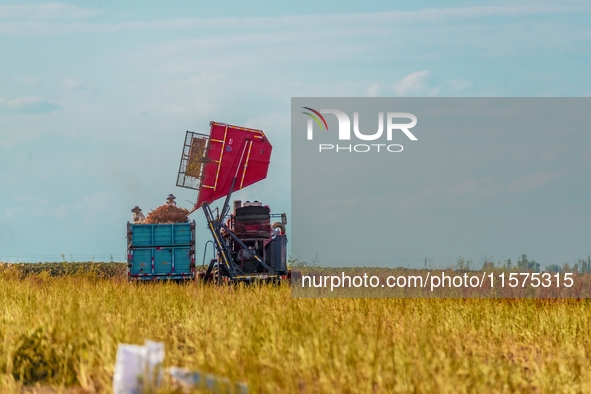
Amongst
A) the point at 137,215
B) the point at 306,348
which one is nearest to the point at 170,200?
the point at 137,215

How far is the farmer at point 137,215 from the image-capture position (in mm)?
23375

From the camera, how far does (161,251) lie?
22.2 metres

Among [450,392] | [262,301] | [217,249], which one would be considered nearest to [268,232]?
[217,249]

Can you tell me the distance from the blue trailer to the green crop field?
8.89 metres

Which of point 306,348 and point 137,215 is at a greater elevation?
point 137,215

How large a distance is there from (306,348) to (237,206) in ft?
44.9

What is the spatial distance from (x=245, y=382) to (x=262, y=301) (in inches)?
283

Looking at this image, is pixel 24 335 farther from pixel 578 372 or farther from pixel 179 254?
pixel 179 254

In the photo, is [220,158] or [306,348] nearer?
[306,348]

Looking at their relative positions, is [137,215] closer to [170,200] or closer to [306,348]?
[170,200]

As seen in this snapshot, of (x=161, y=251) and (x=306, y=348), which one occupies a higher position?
(x=161, y=251)

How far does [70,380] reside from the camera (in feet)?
26.3

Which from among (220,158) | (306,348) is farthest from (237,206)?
(306,348)

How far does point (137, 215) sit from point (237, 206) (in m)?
3.64
